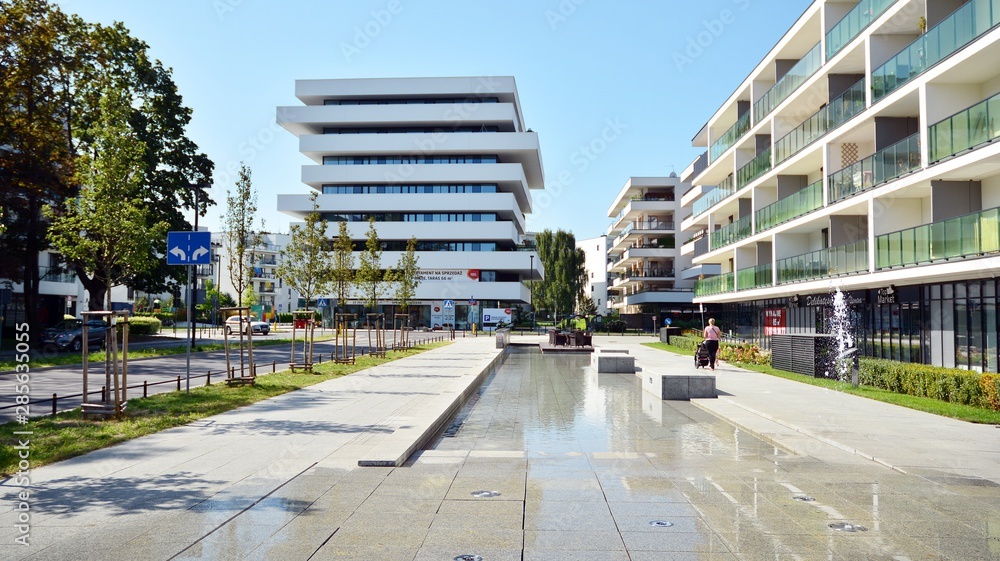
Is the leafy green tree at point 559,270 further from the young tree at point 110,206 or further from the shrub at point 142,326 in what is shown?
the young tree at point 110,206

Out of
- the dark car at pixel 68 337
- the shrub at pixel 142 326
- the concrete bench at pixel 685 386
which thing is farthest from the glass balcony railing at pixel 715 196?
the shrub at pixel 142 326

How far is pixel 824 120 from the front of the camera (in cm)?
2734

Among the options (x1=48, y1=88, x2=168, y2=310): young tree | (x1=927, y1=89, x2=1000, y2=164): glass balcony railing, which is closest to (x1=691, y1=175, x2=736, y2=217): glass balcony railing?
(x1=927, y1=89, x2=1000, y2=164): glass balcony railing

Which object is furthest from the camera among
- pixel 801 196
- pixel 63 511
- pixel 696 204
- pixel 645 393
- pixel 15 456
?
pixel 696 204

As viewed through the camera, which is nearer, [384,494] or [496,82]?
[384,494]

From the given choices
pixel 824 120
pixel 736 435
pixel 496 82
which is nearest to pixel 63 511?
pixel 736 435

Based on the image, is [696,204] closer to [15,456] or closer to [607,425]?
[607,425]

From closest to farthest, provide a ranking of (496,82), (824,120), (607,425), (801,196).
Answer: (607,425) → (824,120) → (801,196) → (496,82)

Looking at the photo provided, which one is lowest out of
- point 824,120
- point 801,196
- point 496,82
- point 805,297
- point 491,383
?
point 491,383

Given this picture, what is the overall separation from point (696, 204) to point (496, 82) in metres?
29.7

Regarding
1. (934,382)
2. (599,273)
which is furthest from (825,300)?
(599,273)

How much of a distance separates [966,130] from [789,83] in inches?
586

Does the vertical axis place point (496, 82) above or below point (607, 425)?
above

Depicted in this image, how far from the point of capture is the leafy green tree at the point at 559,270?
281ft
